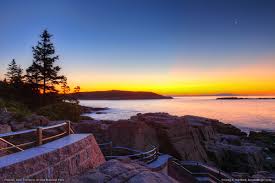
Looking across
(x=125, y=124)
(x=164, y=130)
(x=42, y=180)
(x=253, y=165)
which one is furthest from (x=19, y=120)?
(x=253, y=165)

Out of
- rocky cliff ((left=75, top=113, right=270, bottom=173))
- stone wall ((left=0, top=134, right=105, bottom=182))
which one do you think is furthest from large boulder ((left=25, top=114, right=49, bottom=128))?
stone wall ((left=0, top=134, right=105, bottom=182))

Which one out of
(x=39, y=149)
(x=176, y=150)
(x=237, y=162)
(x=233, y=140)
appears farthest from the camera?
(x=233, y=140)

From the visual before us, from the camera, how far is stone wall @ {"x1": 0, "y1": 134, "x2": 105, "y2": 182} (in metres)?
5.74

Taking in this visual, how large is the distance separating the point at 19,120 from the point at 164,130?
1110 cm

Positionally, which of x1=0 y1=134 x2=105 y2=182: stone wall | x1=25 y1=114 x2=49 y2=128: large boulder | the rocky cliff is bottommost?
the rocky cliff

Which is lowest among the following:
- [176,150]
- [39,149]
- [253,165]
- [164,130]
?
[253,165]

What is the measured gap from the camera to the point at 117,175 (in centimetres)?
727

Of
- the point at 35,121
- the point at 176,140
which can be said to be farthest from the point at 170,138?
the point at 35,121

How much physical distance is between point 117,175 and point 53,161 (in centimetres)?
166

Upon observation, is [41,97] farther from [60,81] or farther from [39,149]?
[39,149]

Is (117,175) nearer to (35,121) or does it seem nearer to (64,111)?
(35,121)

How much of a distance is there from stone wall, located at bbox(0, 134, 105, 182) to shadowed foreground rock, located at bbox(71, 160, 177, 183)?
442 mm

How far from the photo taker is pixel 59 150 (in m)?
7.10

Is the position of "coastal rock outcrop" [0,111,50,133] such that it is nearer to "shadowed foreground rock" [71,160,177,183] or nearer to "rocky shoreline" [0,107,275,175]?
"rocky shoreline" [0,107,275,175]
